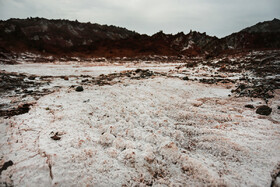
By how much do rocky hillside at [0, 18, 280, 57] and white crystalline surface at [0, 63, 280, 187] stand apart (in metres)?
33.5

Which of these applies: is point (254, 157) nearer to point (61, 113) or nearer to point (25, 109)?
point (61, 113)

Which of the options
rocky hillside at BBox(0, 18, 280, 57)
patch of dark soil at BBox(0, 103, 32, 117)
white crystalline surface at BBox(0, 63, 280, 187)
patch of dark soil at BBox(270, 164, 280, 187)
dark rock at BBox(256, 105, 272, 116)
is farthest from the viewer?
rocky hillside at BBox(0, 18, 280, 57)

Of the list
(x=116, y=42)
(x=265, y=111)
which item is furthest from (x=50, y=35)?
(x=265, y=111)

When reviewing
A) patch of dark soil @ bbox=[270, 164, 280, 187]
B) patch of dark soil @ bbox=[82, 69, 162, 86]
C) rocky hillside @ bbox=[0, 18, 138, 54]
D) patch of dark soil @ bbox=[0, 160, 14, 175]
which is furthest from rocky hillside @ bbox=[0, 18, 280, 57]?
patch of dark soil @ bbox=[0, 160, 14, 175]

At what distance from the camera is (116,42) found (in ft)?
143

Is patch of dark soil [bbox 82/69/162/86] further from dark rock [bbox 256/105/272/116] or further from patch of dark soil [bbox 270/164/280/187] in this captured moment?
patch of dark soil [bbox 270/164/280/187]

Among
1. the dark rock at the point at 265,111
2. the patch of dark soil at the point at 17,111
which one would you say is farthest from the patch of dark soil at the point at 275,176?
the patch of dark soil at the point at 17,111

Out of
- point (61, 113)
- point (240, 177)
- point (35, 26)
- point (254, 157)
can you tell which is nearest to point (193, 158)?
point (240, 177)

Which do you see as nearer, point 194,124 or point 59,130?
point 59,130

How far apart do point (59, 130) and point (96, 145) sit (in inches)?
35.0

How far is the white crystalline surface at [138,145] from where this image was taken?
6.41 ft

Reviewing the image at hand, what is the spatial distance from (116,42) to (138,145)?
44.7 metres

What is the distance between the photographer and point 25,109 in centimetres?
365

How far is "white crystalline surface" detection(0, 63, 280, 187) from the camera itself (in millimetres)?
1954
